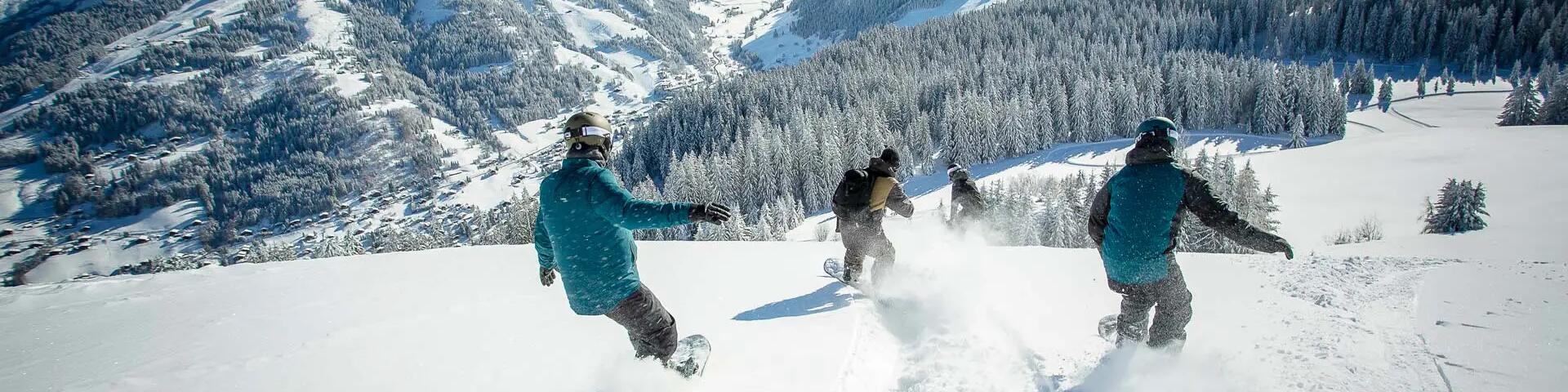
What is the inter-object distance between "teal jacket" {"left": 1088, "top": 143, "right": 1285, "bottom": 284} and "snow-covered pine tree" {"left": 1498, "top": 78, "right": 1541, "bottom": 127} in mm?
86576

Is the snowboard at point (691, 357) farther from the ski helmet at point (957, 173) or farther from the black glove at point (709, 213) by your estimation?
the ski helmet at point (957, 173)

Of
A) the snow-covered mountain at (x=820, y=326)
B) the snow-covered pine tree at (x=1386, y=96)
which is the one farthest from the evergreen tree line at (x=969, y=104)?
the snow-covered mountain at (x=820, y=326)

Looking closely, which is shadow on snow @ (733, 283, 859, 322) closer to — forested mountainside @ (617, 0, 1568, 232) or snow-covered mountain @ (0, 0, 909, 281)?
forested mountainside @ (617, 0, 1568, 232)

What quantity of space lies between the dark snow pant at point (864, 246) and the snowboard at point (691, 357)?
240cm

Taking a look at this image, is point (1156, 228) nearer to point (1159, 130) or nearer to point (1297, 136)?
point (1159, 130)

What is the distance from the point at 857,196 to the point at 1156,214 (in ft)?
9.98

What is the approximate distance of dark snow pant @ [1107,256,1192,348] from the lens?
4.54 meters

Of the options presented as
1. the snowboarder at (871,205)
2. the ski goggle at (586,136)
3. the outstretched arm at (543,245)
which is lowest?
the snowboarder at (871,205)

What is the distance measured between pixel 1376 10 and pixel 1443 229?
10805 cm

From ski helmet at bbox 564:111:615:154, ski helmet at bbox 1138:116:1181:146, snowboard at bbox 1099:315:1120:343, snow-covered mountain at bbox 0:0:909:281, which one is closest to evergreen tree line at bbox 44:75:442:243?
snow-covered mountain at bbox 0:0:909:281

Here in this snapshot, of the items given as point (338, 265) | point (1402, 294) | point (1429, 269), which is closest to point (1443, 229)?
point (1429, 269)

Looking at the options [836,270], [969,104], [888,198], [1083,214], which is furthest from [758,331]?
[969,104]

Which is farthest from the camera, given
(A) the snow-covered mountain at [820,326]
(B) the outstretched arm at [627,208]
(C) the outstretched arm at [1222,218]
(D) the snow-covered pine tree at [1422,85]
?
(D) the snow-covered pine tree at [1422,85]

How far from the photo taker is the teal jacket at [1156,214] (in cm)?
425
